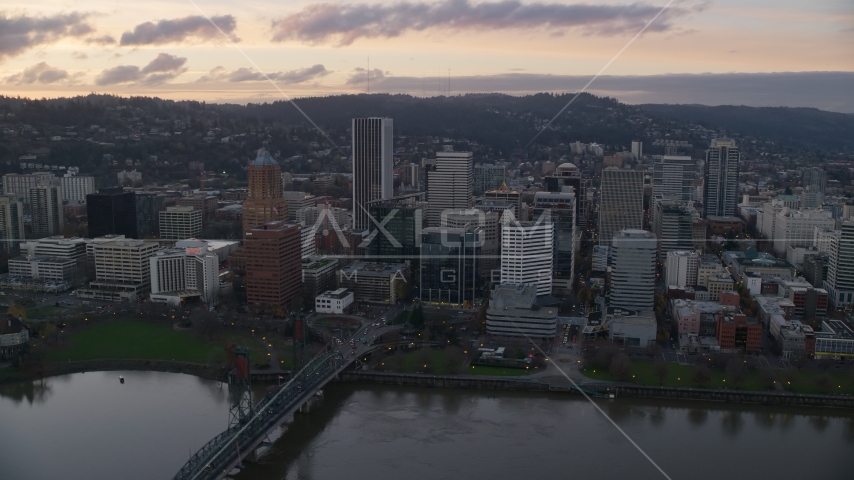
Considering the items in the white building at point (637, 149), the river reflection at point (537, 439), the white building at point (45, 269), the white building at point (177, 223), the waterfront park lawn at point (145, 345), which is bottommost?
the river reflection at point (537, 439)

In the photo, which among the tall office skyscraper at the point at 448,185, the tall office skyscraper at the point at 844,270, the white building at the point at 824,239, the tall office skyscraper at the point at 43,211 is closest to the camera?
the tall office skyscraper at the point at 844,270

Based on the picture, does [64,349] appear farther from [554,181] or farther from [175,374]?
[554,181]

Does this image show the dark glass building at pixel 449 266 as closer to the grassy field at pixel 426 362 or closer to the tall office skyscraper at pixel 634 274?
the tall office skyscraper at pixel 634 274

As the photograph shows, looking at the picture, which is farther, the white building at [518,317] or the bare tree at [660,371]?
the white building at [518,317]

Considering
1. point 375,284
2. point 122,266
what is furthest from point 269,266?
point 122,266

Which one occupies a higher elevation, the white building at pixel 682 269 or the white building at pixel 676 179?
the white building at pixel 676 179

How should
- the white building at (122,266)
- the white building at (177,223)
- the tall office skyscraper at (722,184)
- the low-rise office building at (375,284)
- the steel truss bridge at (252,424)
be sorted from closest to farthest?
the steel truss bridge at (252,424), the low-rise office building at (375,284), the white building at (122,266), the white building at (177,223), the tall office skyscraper at (722,184)

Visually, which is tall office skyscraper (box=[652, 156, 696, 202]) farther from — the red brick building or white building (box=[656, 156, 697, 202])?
the red brick building

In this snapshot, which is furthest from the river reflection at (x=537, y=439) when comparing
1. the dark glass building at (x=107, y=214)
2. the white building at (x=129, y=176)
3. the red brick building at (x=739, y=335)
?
the white building at (x=129, y=176)
